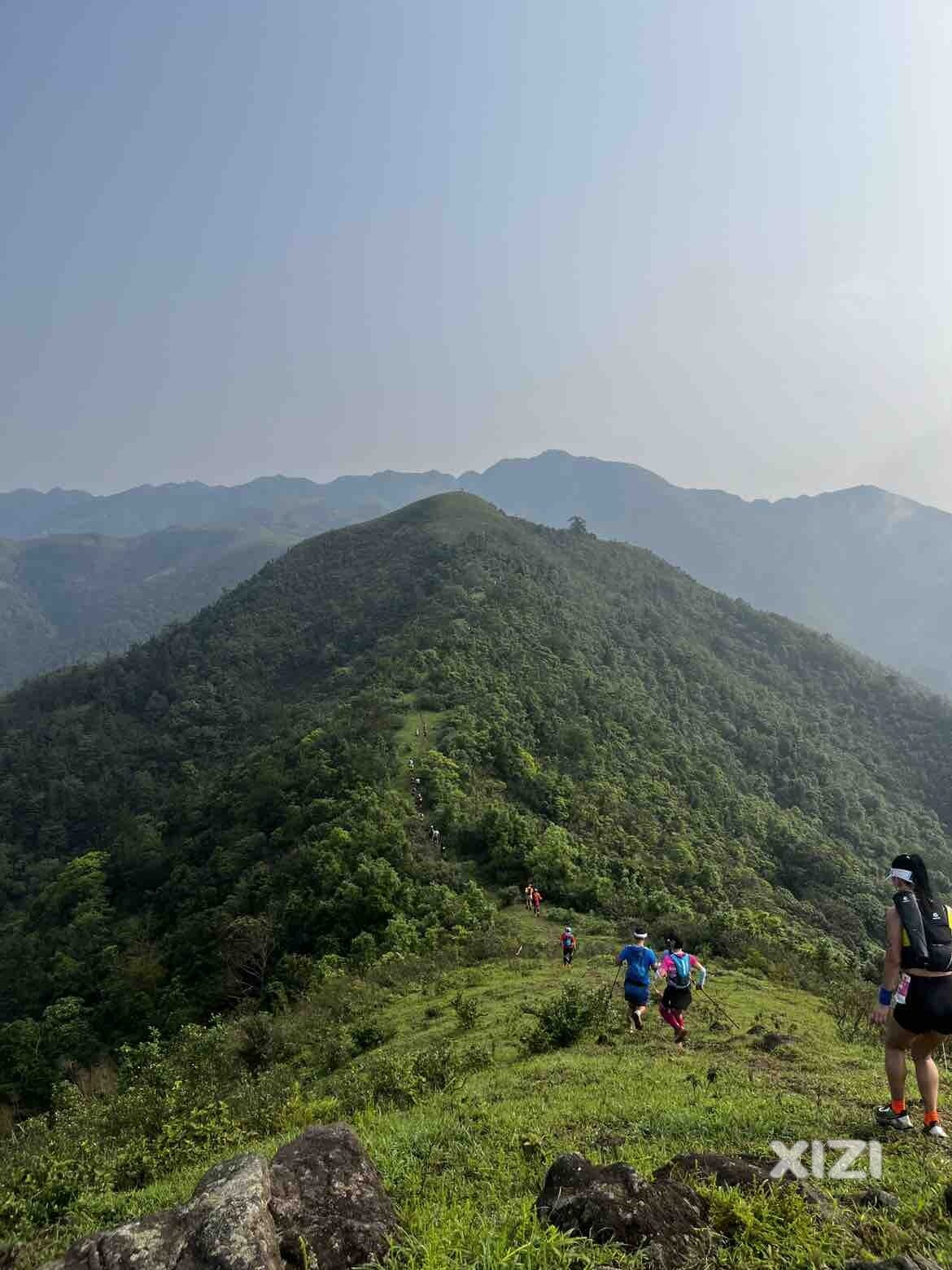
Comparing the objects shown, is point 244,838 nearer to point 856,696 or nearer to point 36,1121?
point 36,1121

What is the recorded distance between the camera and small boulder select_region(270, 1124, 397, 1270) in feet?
14.2

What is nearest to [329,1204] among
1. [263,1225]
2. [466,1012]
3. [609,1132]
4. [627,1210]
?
[263,1225]

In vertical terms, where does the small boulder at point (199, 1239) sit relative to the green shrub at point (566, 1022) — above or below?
above

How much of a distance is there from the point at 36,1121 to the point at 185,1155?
626 centimetres

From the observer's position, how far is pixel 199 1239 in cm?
414

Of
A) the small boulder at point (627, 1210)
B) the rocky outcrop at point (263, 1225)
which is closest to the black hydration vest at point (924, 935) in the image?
the small boulder at point (627, 1210)

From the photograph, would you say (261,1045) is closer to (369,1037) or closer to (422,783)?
(369,1037)

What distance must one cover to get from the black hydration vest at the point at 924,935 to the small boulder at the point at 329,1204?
15.9ft

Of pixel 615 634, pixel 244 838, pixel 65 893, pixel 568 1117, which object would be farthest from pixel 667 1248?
pixel 615 634

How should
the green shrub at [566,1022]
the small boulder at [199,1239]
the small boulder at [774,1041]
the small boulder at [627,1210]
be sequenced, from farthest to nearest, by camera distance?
the green shrub at [566,1022] < the small boulder at [774,1041] < the small boulder at [627,1210] < the small boulder at [199,1239]

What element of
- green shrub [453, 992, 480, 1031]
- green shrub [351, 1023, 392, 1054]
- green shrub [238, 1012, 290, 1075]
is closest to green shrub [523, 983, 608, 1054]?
green shrub [453, 992, 480, 1031]

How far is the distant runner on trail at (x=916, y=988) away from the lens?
6012 millimetres
